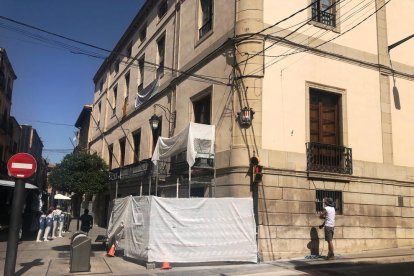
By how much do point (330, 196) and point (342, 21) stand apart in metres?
6.22

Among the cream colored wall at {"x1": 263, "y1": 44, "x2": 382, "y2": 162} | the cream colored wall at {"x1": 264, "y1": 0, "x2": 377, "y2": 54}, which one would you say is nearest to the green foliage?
the cream colored wall at {"x1": 263, "y1": 44, "x2": 382, "y2": 162}

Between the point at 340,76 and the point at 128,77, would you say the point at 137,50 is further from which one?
the point at 340,76

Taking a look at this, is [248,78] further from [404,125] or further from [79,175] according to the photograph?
[79,175]

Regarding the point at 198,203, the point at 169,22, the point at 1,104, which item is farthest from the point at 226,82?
the point at 1,104

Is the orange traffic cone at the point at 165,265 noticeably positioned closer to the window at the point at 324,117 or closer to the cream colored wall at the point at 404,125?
the window at the point at 324,117

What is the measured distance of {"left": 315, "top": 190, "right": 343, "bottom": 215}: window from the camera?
45.3 feet

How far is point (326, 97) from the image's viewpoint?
1506 centimetres

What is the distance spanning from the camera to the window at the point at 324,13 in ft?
49.5

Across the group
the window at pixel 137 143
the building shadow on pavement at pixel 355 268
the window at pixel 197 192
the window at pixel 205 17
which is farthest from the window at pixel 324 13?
the window at pixel 137 143

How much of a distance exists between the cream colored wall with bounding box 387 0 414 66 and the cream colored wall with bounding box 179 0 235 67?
647cm

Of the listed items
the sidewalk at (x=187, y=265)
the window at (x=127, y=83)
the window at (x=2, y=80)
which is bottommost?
the sidewalk at (x=187, y=265)

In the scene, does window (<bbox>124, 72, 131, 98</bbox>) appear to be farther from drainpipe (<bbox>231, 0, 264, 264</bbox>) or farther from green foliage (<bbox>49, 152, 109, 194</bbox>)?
drainpipe (<bbox>231, 0, 264, 264</bbox>)

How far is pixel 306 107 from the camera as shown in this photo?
46.7 ft

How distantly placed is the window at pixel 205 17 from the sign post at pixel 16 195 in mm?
9195
